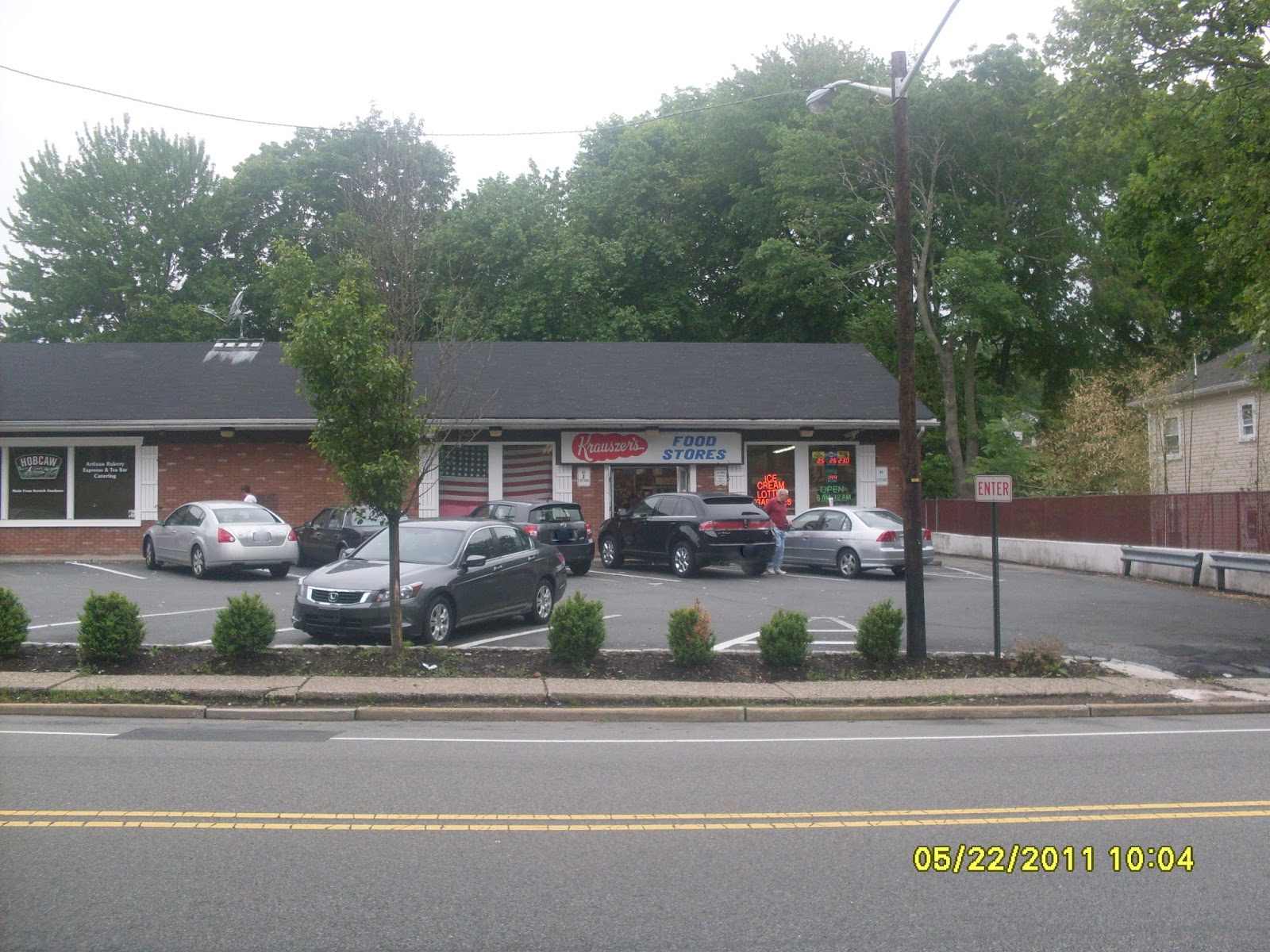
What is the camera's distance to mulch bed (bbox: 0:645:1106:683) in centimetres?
1230

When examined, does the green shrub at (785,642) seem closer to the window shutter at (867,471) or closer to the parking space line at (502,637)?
the parking space line at (502,637)

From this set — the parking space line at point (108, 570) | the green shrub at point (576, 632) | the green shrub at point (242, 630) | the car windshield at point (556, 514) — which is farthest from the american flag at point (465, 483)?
the green shrub at point (576, 632)

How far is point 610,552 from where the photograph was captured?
24.2 meters

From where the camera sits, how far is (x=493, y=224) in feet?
138

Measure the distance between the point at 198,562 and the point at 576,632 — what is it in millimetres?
11183

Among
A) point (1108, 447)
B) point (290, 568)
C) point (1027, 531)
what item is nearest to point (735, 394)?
point (1027, 531)

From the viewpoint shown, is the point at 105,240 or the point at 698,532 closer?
the point at 698,532

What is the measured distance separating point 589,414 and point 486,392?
2847 millimetres

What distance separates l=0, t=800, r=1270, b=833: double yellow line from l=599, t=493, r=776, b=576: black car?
48.6 feet

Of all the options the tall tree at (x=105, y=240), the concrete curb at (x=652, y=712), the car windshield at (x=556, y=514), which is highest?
the tall tree at (x=105, y=240)

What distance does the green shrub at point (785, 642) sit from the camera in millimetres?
12664

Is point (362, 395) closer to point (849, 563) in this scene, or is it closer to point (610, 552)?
point (610, 552)

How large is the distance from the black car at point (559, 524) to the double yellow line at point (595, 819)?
14437 millimetres

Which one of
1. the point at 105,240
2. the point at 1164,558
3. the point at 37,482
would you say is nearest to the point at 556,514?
the point at 1164,558
